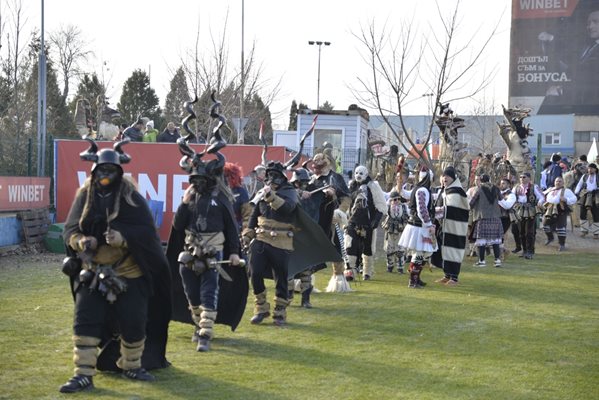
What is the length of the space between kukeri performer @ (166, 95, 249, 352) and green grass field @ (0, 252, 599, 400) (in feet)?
1.41

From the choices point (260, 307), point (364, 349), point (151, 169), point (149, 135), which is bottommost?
point (364, 349)

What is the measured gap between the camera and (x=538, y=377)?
26.7 feet

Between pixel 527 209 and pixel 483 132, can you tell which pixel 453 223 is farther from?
pixel 483 132

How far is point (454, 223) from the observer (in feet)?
48.0

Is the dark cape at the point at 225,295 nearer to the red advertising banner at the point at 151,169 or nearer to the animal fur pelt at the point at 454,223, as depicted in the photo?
the animal fur pelt at the point at 454,223

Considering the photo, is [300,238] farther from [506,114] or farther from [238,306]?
[506,114]

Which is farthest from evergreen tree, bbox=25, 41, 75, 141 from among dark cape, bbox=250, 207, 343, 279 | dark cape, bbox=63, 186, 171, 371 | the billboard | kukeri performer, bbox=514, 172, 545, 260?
the billboard

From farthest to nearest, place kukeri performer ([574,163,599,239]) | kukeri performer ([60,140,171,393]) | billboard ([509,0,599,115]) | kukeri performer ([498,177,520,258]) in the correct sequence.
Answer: billboard ([509,0,599,115])
kukeri performer ([574,163,599,239])
kukeri performer ([498,177,520,258])
kukeri performer ([60,140,171,393])

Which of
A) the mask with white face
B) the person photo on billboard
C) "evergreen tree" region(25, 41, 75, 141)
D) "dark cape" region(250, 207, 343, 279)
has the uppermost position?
the person photo on billboard

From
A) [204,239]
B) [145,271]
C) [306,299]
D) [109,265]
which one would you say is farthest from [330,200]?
[109,265]

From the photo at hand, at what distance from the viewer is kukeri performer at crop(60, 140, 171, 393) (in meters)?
7.16

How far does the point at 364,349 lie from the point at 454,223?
5846 mm

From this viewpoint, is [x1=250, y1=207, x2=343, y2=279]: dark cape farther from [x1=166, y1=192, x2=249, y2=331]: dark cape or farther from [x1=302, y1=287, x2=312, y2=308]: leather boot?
[x1=166, y1=192, x2=249, y2=331]: dark cape

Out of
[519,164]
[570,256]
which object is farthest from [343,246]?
[519,164]
